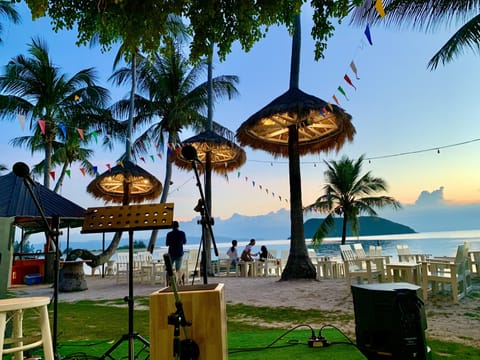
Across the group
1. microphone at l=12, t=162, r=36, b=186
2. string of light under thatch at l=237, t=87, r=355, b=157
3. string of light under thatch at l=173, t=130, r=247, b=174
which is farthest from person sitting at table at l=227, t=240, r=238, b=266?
microphone at l=12, t=162, r=36, b=186

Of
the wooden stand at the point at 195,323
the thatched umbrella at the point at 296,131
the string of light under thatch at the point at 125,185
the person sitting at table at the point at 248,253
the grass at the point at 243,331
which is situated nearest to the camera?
the wooden stand at the point at 195,323

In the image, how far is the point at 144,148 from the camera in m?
18.1

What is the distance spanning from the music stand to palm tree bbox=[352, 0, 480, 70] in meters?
7.44

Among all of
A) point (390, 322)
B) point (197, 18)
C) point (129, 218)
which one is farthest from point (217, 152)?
point (390, 322)

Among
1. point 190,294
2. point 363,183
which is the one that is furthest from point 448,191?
point 190,294

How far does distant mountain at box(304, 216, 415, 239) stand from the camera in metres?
19.5

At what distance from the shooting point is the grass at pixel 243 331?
132 inches

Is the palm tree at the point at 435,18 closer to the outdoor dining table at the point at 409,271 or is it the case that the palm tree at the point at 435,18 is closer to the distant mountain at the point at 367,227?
the outdoor dining table at the point at 409,271

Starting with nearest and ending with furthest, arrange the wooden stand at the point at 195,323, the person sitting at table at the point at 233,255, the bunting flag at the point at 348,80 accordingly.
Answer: the wooden stand at the point at 195,323 < the bunting flag at the point at 348,80 < the person sitting at table at the point at 233,255

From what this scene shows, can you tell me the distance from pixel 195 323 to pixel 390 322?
173cm

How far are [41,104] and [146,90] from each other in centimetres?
476

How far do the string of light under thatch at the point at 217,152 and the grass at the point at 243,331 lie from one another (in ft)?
18.1

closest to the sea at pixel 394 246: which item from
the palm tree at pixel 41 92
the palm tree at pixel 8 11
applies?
the palm tree at pixel 41 92

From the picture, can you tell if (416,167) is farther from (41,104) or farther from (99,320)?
(41,104)
